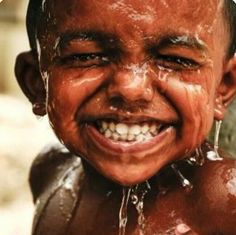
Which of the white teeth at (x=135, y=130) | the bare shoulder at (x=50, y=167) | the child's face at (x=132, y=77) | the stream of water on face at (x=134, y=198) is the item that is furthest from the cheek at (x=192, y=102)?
the bare shoulder at (x=50, y=167)

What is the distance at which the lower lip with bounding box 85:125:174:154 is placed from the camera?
196 cm

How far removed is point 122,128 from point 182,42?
252mm

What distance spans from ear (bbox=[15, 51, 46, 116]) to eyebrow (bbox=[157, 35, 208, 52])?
0.54 metres

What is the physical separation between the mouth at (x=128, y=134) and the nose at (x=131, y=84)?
0.09m

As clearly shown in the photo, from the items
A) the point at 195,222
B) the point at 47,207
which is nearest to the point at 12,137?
Result: the point at 47,207

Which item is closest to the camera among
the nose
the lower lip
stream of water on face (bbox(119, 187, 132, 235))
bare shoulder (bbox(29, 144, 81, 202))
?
the nose

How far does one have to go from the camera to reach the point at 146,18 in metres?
1.88

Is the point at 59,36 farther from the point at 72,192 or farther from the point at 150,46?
the point at 72,192

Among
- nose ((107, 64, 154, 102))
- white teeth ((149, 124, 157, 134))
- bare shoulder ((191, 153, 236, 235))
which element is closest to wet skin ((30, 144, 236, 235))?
bare shoulder ((191, 153, 236, 235))

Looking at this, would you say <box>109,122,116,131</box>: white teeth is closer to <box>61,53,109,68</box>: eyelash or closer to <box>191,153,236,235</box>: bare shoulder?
<box>61,53,109,68</box>: eyelash

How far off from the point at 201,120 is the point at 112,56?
275 mm

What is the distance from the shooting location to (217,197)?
210 centimetres

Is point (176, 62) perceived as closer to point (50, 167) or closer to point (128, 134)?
point (128, 134)

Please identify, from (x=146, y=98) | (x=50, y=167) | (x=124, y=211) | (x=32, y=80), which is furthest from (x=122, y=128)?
(x=50, y=167)
